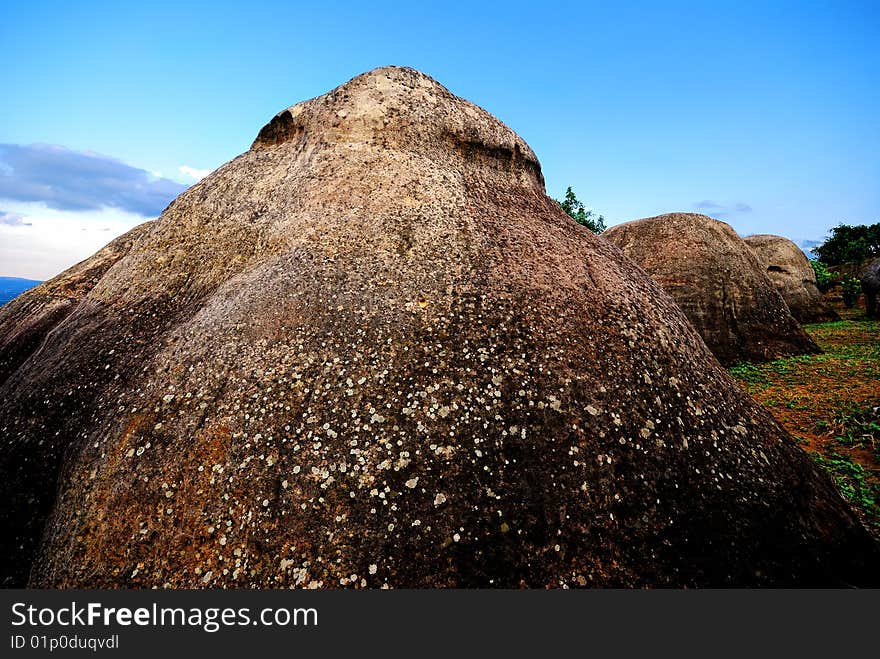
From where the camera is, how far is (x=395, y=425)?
2842mm

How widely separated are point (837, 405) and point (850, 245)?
115 ft

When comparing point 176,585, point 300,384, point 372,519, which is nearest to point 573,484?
point 372,519

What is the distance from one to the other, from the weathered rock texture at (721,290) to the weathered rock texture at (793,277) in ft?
20.5

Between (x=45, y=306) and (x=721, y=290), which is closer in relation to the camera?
(x=45, y=306)

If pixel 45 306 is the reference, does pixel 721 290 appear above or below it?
above

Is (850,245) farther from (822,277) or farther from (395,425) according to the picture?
Answer: (395,425)

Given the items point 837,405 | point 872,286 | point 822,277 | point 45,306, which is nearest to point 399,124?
point 45,306

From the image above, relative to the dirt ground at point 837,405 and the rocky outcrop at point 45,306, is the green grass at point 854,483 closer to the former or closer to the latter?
the dirt ground at point 837,405

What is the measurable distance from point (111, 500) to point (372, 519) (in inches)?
67.5

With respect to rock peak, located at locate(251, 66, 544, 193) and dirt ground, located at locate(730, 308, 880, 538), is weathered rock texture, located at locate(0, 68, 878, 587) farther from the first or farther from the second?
dirt ground, located at locate(730, 308, 880, 538)

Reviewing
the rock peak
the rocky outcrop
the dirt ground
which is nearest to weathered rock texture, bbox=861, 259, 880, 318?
the dirt ground

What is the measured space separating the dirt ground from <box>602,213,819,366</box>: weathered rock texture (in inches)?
20.6

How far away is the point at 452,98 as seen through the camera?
529 cm

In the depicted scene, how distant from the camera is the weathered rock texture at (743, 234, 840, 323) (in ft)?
51.8
